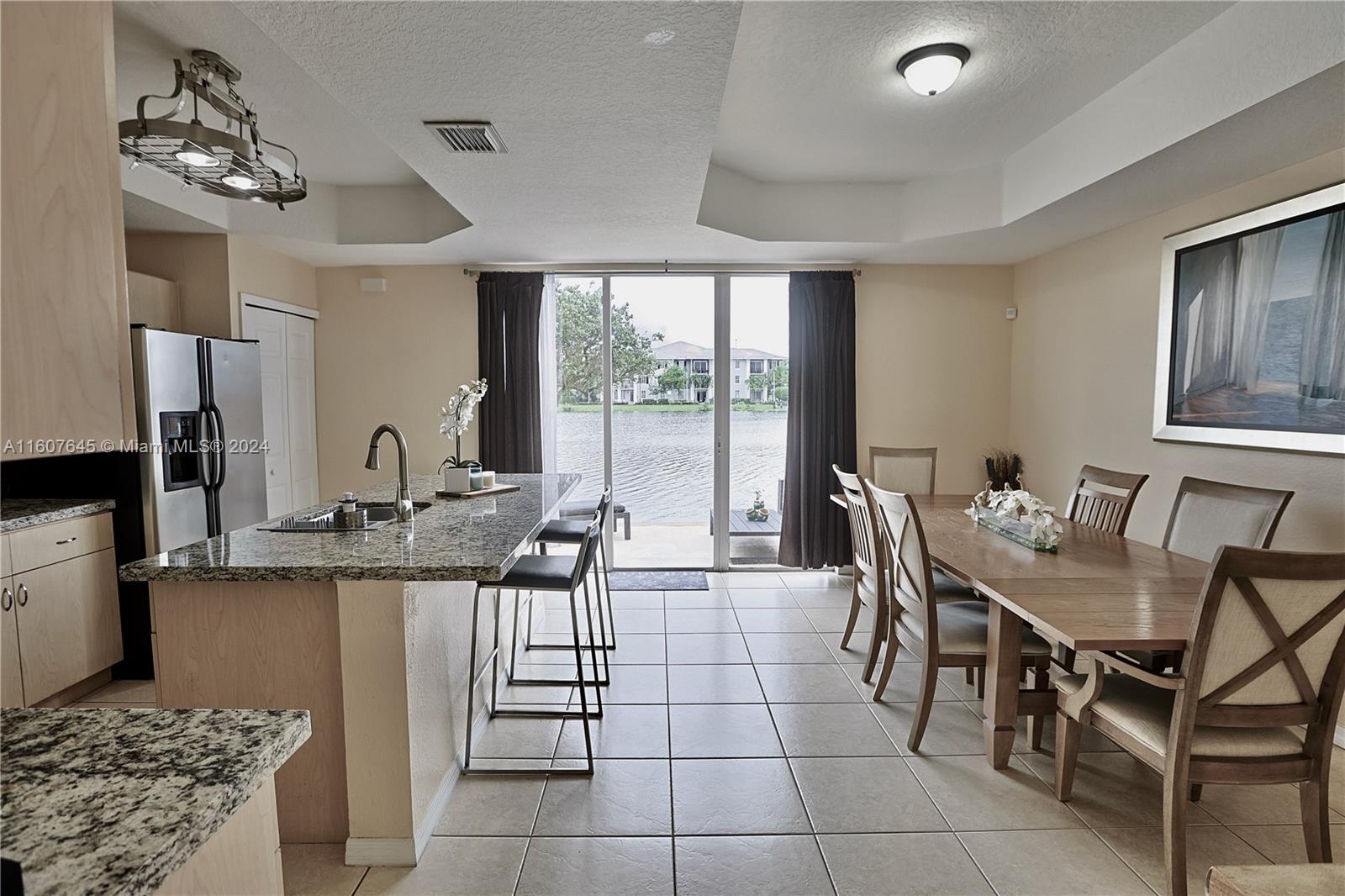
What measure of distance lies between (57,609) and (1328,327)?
17.9 ft

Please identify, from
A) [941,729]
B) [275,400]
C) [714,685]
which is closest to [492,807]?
[714,685]

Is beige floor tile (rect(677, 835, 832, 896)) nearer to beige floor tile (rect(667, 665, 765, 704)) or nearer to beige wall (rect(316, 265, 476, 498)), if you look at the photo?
beige floor tile (rect(667, 665, 765, 704))

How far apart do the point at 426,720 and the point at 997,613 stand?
6.60 feet

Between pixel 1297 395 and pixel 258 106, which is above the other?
pixel 258 106

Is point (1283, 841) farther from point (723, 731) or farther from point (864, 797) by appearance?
point (723, 731)

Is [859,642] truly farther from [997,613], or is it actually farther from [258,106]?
[258,106]

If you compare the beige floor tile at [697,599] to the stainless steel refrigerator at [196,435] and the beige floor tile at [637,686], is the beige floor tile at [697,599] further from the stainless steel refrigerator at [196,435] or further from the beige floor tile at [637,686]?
the stainless steel refrigerator at [196,435]

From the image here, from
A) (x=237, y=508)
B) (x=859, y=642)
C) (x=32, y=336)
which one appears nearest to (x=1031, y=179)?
(x=859, y=642)

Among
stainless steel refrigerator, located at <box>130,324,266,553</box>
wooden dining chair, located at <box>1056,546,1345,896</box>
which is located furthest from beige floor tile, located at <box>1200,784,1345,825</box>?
stainless steel refrigerator, located at <box>130,324,266,553</box>

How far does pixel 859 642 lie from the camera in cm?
377

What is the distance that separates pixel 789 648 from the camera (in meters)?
3.67

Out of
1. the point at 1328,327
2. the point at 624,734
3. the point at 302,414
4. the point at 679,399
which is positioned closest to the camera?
the point at 1328,327

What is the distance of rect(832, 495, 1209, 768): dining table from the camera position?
184 cm

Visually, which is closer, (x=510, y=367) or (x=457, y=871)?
(x=457, y=871)
